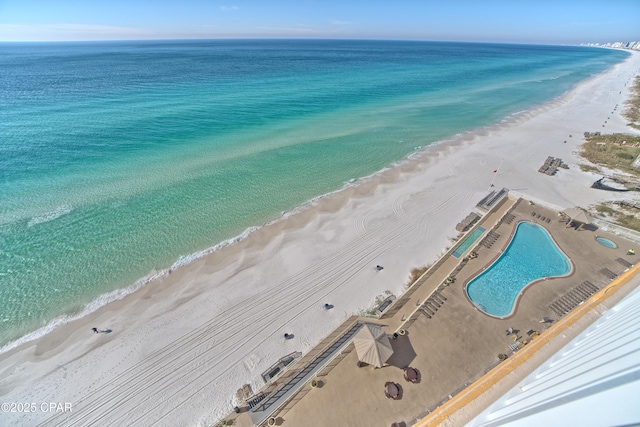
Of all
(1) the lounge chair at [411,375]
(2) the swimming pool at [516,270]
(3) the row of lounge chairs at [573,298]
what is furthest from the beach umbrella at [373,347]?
(3) the row of lounge chairs at [573,298]

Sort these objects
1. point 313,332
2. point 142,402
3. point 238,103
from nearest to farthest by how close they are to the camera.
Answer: point 142,402
point 313,332
point 238,103

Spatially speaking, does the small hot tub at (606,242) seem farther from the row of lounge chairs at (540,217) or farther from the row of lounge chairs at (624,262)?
the row of lounge chairs at (540,217)

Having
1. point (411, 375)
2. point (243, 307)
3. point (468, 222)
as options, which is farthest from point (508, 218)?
point (243, 307)

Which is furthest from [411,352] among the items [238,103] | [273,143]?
[238,103]

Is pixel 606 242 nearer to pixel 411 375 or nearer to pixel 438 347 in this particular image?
pixel 438 347

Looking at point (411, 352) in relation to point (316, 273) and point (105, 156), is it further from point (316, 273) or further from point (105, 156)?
point (105, 156)

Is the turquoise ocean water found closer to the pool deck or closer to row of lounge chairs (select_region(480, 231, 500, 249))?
the pool deck

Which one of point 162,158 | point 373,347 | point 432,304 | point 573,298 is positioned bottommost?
point 432,304
